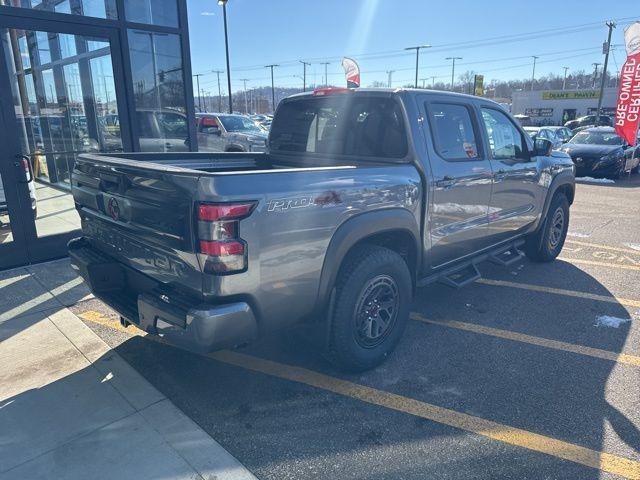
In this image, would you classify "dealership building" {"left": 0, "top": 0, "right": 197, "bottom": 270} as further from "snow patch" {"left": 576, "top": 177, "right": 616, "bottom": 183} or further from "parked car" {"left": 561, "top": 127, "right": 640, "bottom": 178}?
"parked car" {"left": 561, "top": 127, "right": 640, "bottom": 178}

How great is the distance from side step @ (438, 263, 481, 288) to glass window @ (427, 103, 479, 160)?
1.04m

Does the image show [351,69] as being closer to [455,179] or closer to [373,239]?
[455,179]

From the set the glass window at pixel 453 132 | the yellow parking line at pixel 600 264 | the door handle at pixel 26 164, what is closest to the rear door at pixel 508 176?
the glass window at pixel 453 132

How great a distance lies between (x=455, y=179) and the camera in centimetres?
389

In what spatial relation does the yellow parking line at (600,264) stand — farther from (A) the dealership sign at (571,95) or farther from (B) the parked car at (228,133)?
(A) the dealership sign at (571,95)

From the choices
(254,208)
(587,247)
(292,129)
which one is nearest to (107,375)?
(254,208)

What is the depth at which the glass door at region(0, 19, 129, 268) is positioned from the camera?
534cm

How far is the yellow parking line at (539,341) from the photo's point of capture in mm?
3654

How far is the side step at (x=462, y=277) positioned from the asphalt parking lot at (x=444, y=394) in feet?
1.15

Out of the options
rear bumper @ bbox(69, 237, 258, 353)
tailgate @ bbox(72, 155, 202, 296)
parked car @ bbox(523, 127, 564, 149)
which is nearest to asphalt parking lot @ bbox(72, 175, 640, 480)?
rear bumper @ bbox(69, 237, 258, 353)

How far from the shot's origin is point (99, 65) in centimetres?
621

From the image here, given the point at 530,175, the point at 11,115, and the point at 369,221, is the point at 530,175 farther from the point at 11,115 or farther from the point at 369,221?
the point at 11,115

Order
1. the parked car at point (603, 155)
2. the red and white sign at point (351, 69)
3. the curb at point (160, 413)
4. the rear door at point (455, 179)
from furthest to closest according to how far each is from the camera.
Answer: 1. the red and white sign at point (351, 69)
2. the parked car at point (603, 155)
3. the rear door at point (455, 179)
4. the curb at point (160, 413)

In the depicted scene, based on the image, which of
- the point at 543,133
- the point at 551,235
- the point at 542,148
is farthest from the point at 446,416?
the point at 543,133
